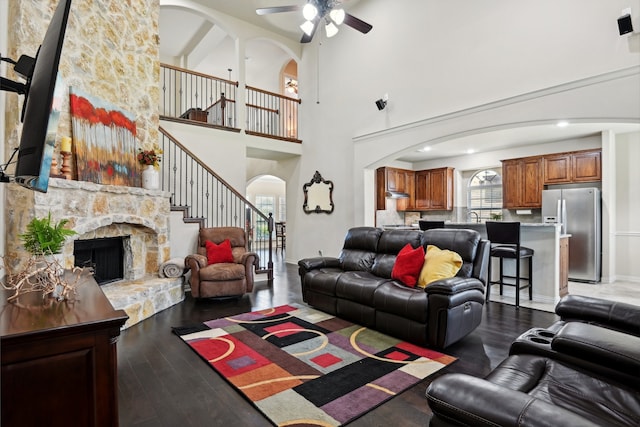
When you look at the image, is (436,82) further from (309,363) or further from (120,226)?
(120,226)

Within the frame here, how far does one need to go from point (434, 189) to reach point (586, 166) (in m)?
3.22

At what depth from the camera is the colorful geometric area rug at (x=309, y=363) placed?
212 centimetres

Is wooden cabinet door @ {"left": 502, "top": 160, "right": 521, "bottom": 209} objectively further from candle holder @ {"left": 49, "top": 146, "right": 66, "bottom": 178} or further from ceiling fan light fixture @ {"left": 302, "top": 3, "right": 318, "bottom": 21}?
candle holder @ {"left": 49, "top": 146, "right": 66, "bottom": 178}

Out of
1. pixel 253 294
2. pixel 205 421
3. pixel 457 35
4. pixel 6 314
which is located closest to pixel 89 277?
pixel 6 314

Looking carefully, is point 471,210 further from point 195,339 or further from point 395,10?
point 195,339

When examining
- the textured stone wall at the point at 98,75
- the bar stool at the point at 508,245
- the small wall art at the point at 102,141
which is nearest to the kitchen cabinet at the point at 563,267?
the bar stool at the point at 508,245

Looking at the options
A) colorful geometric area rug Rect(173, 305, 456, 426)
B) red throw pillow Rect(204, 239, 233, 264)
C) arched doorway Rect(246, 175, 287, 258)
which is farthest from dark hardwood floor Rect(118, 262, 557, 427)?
arched doorway Rect(246, 175, 287, 258)

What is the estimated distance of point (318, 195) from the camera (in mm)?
7684

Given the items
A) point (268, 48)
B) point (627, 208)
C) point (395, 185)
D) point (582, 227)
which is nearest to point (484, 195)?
point (395, 185)

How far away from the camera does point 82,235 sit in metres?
3.72

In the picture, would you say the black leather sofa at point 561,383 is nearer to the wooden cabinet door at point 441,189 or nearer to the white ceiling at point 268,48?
the white ceiling at point 268,48

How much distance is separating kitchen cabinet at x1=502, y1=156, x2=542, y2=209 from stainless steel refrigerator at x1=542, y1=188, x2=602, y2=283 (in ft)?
1.95

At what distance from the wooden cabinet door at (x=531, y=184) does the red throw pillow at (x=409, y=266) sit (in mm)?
5058

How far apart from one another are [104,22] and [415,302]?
4.95m
